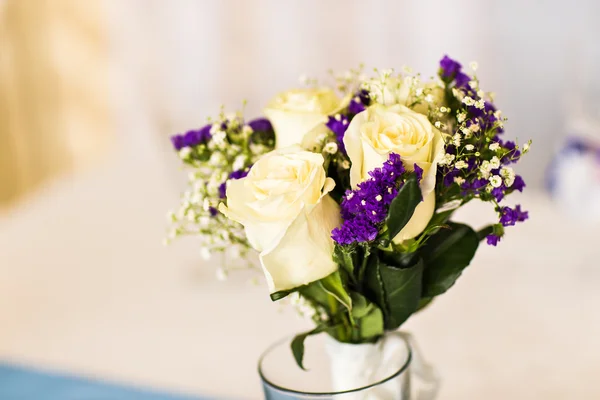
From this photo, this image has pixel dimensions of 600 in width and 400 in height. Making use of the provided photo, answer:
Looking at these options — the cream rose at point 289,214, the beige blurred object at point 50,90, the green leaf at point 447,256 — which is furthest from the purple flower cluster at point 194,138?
the beige blurred object at point 50,90

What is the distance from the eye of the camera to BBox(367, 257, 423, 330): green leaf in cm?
57

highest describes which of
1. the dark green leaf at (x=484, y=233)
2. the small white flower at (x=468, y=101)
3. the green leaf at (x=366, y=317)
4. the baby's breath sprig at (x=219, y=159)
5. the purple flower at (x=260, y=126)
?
the small white flower at (x=468, y=101)

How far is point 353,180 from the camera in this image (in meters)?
0.53

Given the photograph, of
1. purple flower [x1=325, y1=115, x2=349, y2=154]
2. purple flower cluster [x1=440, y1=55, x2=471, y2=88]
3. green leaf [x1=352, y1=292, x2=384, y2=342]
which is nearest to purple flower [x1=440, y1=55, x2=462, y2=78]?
purple flower cluster [x1=440, y1=55, x2=471, y2=88]

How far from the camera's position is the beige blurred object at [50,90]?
2.28m

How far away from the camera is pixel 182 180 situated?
6.06 feet

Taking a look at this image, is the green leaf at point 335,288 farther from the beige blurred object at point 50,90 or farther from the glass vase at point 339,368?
the beige blurred object at point 50,90

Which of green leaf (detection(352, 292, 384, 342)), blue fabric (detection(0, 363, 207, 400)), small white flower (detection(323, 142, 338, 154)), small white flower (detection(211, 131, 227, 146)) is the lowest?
blue fabric (detection(0, 363, 207, 400))

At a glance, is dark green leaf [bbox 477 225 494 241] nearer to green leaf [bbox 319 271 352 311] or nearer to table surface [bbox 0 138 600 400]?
green leaf [bbox 319 271 352 311]

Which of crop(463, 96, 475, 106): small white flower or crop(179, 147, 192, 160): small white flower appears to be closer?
crop(463, 96, 475, 106): small white flower

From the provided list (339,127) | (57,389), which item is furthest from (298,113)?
(57,389)

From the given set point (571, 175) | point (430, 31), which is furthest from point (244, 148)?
point (430, 31)

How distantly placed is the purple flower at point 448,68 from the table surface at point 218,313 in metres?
0.52

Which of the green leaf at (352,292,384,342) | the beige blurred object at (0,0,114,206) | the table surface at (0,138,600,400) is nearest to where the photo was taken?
the green leaf at (352,292,384,342)
